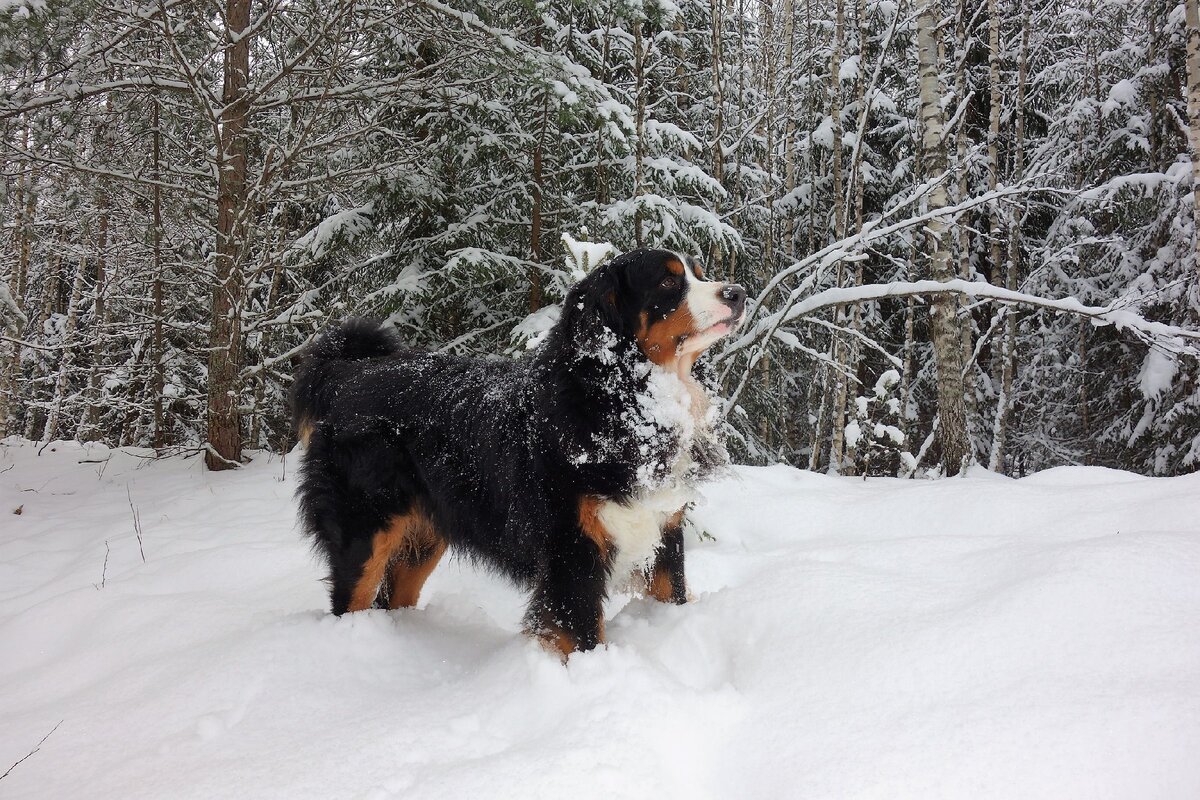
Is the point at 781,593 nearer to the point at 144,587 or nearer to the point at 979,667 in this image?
the point at 979,667

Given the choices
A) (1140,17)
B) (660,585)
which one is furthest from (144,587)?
(1140,17)

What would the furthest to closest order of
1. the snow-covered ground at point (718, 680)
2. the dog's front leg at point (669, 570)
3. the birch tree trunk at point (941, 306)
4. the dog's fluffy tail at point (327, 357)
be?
the birch tree trunk at point (941, 306), the dog's fluffy tail at point (327, 357), the dog's front leg at point (669, 570), the snow-covered ground at point (718, 680)

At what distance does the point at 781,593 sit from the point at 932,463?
9388 millimetres

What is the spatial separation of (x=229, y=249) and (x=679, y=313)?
6256mm

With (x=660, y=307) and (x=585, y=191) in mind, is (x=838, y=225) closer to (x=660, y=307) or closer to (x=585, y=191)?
(x=585, y=191)

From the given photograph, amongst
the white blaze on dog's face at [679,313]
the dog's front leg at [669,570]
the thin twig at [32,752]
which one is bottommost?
the thin twig at [32,752]

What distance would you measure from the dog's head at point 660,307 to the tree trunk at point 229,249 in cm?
541

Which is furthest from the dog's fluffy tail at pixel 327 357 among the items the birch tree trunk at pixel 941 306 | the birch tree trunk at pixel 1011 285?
the birch tree trunk at pixel 1011 285

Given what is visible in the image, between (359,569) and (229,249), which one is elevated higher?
(229,249)

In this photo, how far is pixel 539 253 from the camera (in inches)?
323

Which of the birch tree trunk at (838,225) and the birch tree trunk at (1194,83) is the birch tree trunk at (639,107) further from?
the birch tree trunk at (1194,83)

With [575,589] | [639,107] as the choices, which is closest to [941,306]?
[639,107]

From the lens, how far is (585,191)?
894cm

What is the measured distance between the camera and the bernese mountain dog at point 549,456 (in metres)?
2.59
